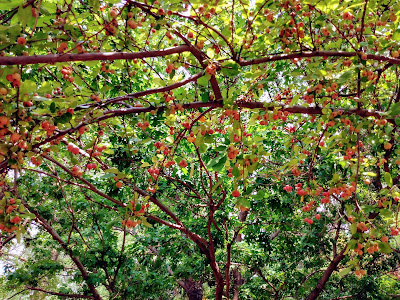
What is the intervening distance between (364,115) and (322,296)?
4672 mm

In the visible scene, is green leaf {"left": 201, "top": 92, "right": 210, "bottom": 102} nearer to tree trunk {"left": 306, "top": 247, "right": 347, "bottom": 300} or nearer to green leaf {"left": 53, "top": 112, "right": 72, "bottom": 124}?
green leaf {"left": 53, "top": 112, "right": 72, "bottom": 124}

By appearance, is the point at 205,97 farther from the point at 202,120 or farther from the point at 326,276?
the point at 326,276

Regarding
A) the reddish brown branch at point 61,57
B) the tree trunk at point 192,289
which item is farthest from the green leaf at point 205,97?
the tree trunk at point 192,289

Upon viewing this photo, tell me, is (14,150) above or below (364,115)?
below

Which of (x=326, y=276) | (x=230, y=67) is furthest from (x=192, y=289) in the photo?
(x=230, y=67)

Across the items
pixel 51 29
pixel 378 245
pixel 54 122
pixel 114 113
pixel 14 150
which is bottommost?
pixel 378 245

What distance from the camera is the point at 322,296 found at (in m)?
5.37

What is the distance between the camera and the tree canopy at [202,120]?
1.36 meters

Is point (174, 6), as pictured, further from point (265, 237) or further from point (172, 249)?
point (265, 237)

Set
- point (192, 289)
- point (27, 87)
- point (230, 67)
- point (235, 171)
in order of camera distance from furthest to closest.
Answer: point (192, 289), point (235, 171), point (230, 67), point (27, 87)

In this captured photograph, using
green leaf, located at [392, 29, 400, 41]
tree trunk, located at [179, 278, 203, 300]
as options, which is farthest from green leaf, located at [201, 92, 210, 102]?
tree trunk, located at [179, 278, 203, 300]

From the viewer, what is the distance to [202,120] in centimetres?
210

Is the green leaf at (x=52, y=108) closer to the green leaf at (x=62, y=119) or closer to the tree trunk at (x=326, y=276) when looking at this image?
the green leaf at (x=62, y=119)

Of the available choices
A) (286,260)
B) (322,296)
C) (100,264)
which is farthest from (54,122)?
(322,296)
